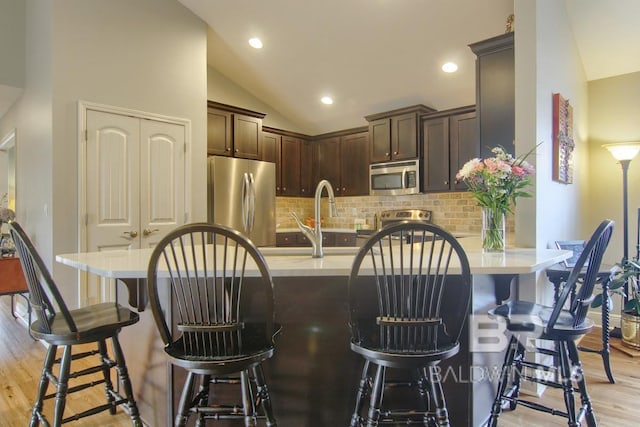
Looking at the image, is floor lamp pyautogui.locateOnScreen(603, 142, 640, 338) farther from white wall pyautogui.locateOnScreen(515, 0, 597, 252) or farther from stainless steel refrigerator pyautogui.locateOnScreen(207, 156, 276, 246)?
stainless steel refrigerator pyautogui.locateOnScreen(207, 156, 276, 246)

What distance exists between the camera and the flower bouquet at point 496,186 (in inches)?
83.4

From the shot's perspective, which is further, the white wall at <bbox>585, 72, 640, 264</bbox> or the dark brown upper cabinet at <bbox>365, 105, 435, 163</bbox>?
the dark brown upper cabinet at <bbox>365, 105, 435, 163</bbox>

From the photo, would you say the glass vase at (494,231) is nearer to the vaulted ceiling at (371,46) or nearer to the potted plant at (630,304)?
the potted plant at (630,304)

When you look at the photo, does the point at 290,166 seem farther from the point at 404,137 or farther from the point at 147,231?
the point at 147,231

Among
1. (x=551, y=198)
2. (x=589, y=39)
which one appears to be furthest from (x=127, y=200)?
(x=589, y=39)

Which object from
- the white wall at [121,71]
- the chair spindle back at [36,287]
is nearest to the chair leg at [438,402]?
the chair spindle back at [36,287]

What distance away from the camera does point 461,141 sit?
435cm

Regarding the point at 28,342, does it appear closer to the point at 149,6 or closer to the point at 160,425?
the point at 160,425

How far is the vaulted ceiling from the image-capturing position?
3.34 meters

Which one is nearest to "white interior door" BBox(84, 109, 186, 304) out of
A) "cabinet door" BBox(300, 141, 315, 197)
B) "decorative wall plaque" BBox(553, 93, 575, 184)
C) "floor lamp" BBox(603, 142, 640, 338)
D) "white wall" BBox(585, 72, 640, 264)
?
"cabinet door" BBox(300, 141, 315, 197)

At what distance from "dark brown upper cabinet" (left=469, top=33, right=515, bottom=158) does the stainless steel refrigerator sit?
9.16 feet

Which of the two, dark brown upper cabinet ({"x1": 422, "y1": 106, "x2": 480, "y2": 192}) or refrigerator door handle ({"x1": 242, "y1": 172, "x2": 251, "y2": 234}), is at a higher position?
dark brown upper cabinet ({"x1": 422, "y1": 106, "x2": 480, "y2": 192})

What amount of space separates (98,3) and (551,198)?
Result: 13.8ft

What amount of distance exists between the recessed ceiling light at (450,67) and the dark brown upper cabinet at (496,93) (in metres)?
1.32
